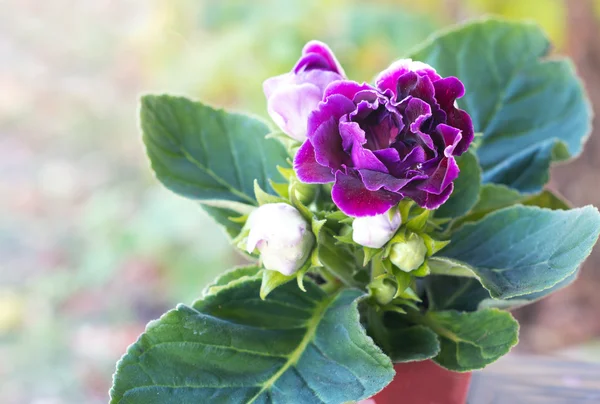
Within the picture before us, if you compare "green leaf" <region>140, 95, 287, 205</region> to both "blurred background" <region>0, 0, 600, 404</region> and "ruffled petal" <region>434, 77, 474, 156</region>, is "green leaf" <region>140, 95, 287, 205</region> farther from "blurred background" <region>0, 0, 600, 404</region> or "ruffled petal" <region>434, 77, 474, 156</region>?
"blurred background" <region>0, 0, 600, 404</region>

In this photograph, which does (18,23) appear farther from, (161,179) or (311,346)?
(311,346)

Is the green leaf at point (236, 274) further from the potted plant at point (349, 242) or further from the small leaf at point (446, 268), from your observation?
the small leaf at point (446, 268)

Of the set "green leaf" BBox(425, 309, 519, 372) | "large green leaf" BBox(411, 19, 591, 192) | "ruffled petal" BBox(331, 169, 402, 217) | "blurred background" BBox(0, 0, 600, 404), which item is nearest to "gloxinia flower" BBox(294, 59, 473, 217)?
"ruffled petal" BBox(331, 169, 402, 217)

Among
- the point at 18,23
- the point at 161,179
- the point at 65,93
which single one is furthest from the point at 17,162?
the point at 161,179

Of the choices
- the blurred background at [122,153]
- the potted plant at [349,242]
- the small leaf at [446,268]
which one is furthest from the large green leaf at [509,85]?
the blurred background at [122,153]

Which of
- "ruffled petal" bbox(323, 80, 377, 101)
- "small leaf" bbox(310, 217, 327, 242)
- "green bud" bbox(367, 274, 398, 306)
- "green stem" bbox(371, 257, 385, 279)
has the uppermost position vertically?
"ruffled petal" bbox(323, 80, 377, 101)

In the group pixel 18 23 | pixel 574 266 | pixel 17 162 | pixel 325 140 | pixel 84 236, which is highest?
pixel 18 23
